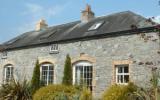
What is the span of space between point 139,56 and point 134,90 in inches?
76.6

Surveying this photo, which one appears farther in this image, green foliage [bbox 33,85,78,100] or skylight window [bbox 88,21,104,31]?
skylight window [bbox 88,21,104,31]

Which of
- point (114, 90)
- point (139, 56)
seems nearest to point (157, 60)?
point (139, 56)

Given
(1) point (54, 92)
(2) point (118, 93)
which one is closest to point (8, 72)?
(1) point (54, 92)

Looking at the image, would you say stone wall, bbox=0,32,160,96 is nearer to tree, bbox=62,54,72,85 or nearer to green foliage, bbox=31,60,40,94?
tree, bbox=62,54,72,85

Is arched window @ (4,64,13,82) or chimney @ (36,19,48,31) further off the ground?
chimney @ (36,19,48,31)

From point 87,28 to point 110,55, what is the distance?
364 cm

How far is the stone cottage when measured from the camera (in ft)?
53.2

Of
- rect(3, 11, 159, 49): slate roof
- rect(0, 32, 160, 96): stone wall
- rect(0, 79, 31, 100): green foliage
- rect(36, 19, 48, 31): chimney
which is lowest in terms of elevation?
rect(0, 79, 31, 100): green foliage

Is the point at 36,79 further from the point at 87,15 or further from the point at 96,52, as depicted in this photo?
the point at 87,15

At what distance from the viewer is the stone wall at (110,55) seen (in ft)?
52.3

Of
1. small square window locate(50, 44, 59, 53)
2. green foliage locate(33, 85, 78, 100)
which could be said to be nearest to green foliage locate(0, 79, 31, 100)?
green foliage locate(33, 85, 78, 100)

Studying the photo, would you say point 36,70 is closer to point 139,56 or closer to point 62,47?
point 62,47

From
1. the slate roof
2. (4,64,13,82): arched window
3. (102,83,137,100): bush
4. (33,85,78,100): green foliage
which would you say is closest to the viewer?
(102,83,137,100): bush

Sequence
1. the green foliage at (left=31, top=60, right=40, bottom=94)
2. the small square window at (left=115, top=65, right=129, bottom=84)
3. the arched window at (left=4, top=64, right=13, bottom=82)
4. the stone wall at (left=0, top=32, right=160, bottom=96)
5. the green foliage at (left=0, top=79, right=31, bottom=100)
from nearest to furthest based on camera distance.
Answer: the stone wall at (left=0, top=32, right=160, bottom=96)
the small square window at (left=115, top=65, right=129, bottom=84)
the green foliage at (left=0, top=79, right=31, bottom=100)
the green foliage at (left=31, top=60, right=40, bottom=94)
the arched window at (left=4, top=64, right=13, bottom=82)
